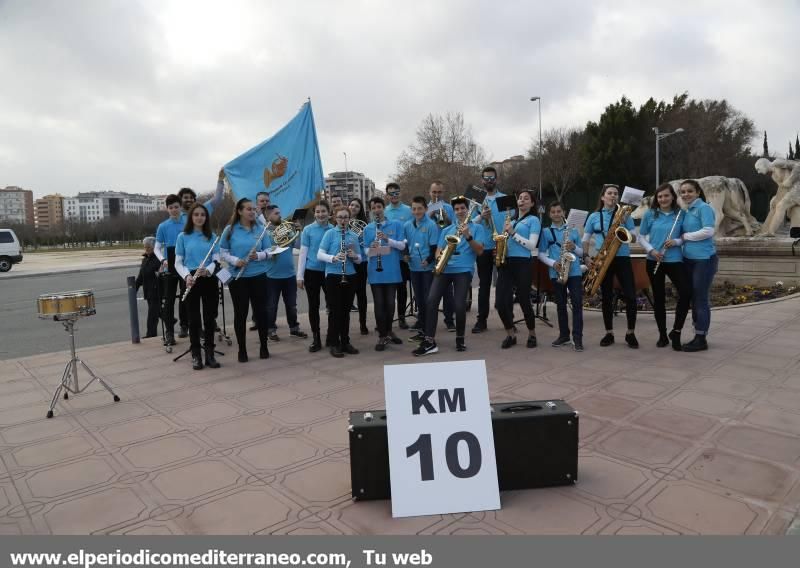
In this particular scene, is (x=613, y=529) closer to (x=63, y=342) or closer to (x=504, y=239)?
(x=504, y=239)

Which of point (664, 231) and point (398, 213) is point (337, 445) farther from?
point (664, 231)

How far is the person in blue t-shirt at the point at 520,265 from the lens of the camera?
275 inches

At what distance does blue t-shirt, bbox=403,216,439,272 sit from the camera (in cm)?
737

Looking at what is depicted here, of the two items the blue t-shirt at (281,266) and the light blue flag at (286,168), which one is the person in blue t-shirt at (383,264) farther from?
the light blue flag at (286,168)

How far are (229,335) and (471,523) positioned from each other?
636 centimetres

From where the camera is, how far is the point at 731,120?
147 feet

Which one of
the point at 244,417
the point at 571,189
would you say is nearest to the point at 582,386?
the point at 244,417

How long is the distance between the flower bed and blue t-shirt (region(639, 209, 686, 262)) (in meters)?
3.04

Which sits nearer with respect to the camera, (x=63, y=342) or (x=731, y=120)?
(x=63, y=342)

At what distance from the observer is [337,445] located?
13.8 feet

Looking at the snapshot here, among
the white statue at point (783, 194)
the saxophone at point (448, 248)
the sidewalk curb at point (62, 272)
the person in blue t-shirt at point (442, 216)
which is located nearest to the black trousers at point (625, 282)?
the saxophone at point (448, 248)

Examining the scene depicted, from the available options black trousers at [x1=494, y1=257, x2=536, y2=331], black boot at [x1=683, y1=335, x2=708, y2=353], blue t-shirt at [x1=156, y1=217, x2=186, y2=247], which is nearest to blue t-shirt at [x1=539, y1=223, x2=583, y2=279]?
black trousers at [x1=494, y1=257, x2=536, y2=331]

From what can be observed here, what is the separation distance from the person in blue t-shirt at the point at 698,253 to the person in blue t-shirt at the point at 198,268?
18.4ft

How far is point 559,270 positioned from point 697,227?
5.41 ft
